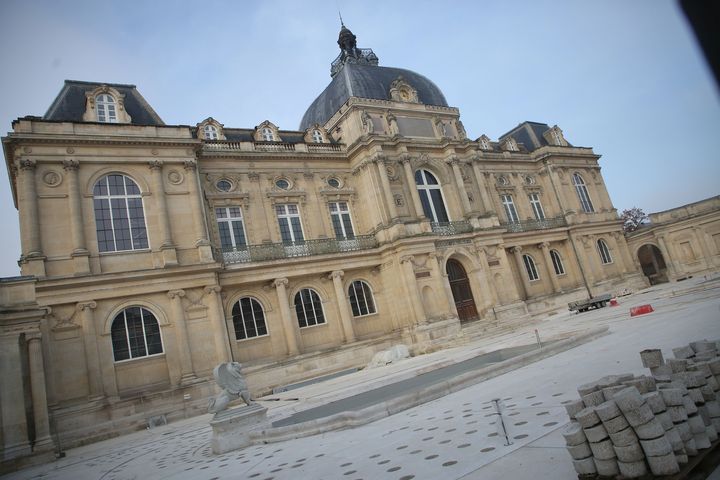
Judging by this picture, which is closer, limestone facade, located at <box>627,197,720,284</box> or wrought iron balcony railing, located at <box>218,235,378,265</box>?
wrought iron balcony railing, located at <box>218,235,378,265</box>

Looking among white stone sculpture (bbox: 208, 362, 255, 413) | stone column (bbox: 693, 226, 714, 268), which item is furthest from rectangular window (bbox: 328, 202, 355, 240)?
stone column (bbox: 693, 226, 714, 268)

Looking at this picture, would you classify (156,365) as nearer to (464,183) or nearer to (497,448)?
(497,448)

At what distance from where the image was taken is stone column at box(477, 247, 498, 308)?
1109 inches

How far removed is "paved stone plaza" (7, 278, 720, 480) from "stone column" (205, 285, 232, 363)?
555 centimetres

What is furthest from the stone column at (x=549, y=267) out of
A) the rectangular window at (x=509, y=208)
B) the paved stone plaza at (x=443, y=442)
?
the paved stone plaza at (x=443, y=442)

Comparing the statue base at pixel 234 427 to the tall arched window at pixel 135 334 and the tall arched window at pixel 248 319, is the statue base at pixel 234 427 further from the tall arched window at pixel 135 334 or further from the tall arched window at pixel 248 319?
the tall arched window at pixel 248 319

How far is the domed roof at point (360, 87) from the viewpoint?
3069 cm

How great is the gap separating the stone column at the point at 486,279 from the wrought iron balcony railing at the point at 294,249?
272 inches

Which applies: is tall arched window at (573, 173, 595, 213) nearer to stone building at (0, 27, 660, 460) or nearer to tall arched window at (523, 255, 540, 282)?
stone building at (0, 27, 660, 460)

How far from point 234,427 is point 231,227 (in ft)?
49.7

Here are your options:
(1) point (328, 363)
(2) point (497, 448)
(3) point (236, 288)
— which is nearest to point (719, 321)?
(2) point (497, 448)

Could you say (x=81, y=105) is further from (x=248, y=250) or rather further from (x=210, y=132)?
(x=248, y=250)

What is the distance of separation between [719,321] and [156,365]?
19464mm

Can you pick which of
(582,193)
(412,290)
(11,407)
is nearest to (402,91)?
(412,290)
